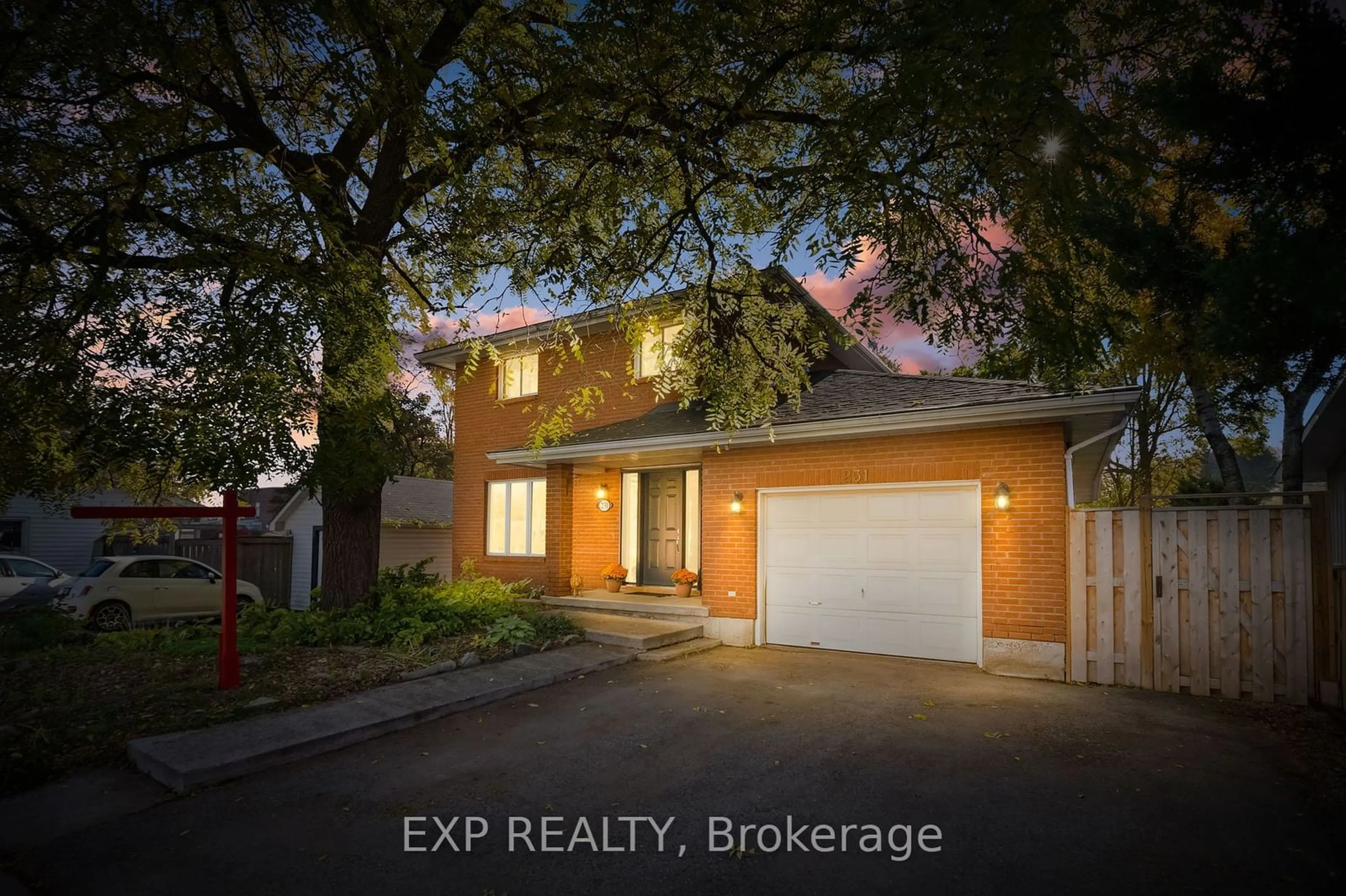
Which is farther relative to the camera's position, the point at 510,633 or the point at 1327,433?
the point at 1327,433

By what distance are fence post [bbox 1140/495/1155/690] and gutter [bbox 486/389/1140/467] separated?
3.80 ft

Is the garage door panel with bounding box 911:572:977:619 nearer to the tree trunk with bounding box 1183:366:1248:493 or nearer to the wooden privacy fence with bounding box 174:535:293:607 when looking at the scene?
the tree trunk with bounding box 1183:366:1248:493

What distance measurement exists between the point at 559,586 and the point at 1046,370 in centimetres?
989

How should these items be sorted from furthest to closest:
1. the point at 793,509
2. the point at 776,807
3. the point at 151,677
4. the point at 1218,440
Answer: the point at 1218,440 → the point at 793,509 → the point at 151,677 → the point at 776,807

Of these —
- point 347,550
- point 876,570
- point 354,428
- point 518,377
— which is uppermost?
point 518,377

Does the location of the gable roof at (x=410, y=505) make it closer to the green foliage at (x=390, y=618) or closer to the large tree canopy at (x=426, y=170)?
the green foliage at (x=390, y=618)

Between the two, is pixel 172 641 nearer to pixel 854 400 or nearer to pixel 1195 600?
pixel 854 400

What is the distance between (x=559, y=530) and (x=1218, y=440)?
49.3 feet

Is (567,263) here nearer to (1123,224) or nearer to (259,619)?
(1123,224)

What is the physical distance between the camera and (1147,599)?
759 cm

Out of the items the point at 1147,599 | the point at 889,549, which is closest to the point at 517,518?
the point at 889,549

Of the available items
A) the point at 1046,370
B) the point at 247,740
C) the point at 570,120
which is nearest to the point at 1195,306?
the point at 1046,370

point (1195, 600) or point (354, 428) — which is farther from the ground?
point (354, 428)

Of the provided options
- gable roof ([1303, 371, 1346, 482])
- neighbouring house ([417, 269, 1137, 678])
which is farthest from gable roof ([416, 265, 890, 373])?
gable roof ([1303, 371, 1346, 482])
